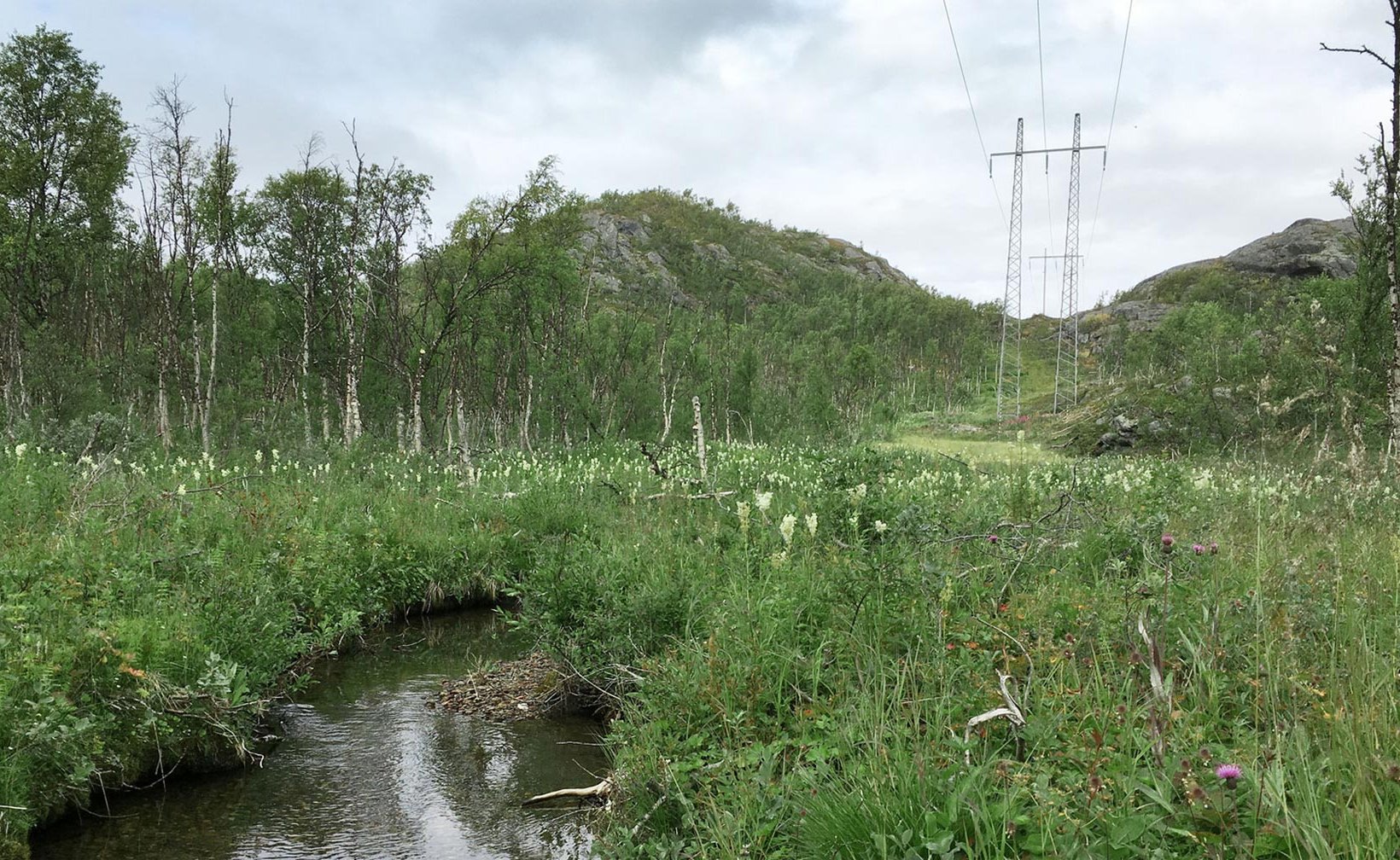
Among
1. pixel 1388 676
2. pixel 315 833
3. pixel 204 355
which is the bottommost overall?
pixel 315 833

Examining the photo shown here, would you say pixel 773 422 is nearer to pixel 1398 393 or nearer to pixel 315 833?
pixel 1398 393

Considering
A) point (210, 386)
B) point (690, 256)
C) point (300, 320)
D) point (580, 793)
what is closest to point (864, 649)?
point (580, 793)


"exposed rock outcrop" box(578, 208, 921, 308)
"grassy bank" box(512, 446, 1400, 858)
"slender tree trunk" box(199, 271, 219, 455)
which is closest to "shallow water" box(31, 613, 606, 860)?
"grassy bank" box(512, 446, 1400, 858)

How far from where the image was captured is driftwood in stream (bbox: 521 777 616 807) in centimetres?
438

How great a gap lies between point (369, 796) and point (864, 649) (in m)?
3.21

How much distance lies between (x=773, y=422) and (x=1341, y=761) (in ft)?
117

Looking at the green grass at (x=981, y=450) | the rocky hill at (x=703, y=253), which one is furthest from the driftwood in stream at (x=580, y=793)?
the rocky hill at (x=703, y=253)

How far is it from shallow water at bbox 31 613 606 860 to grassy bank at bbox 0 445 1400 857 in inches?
12.1

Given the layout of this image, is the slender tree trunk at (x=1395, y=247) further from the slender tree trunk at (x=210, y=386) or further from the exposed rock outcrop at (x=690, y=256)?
the exposed rock outcrop at (x=690, y=256)

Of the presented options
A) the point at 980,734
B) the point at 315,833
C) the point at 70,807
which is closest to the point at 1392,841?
the point at 980,734

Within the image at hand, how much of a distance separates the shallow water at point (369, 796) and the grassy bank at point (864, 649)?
12.1 inches

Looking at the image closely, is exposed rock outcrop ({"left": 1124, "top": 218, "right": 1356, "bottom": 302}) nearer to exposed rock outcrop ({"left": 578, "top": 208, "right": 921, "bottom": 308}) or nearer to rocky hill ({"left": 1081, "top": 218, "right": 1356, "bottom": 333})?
rocky hill ({"left": 1081, "top": 218, "right": 1356, "bottom": 333})

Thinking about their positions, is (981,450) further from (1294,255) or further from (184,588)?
(1294,255)

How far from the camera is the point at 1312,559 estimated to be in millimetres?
4785
